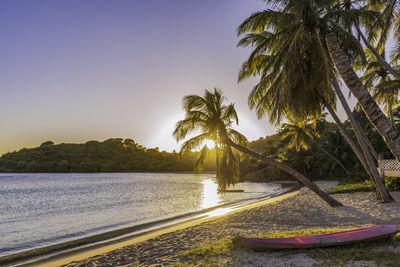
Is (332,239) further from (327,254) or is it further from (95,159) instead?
(95,159)

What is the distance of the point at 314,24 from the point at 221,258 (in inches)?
293

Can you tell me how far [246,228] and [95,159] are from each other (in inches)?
4065

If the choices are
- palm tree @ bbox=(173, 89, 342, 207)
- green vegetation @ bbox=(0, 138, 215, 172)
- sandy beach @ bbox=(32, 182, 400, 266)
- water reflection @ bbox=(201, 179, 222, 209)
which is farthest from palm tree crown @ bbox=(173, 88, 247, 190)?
green vegetation @ bbox=(0, 138, 215, 172)

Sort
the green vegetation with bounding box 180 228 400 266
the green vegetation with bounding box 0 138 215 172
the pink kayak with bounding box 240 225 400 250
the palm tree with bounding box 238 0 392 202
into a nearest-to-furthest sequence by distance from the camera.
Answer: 1. the green vegetation with bounding box 180 228 400 266
2. the pink kayak with bounding box 240 225 400 250
3. the palm tree with bounding box 238 0 392 202
4. the green vegetation with bounding box 0 138 215 172

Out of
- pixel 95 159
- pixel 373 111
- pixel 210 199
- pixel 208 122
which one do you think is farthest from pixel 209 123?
pixel 95 159

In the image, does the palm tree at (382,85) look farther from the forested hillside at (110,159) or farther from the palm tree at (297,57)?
the forested hillside at (110,159)

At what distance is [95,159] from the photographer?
102 meters

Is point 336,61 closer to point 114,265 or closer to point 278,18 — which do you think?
point 278,18

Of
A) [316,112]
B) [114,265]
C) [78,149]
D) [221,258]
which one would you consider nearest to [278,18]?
[316,112]

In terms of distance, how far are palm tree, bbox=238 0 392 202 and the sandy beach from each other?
2176 mm

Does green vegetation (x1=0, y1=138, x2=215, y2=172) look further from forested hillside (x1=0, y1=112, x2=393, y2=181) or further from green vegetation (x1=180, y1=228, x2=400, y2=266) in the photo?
green vegetation (x1=180, y1=228, x2=400, y2=266)

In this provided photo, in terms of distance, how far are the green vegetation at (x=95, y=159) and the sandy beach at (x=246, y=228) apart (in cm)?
7457

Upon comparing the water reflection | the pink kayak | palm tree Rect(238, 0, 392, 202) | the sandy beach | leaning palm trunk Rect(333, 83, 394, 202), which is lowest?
the water reflection

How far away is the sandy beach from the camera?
630cm
